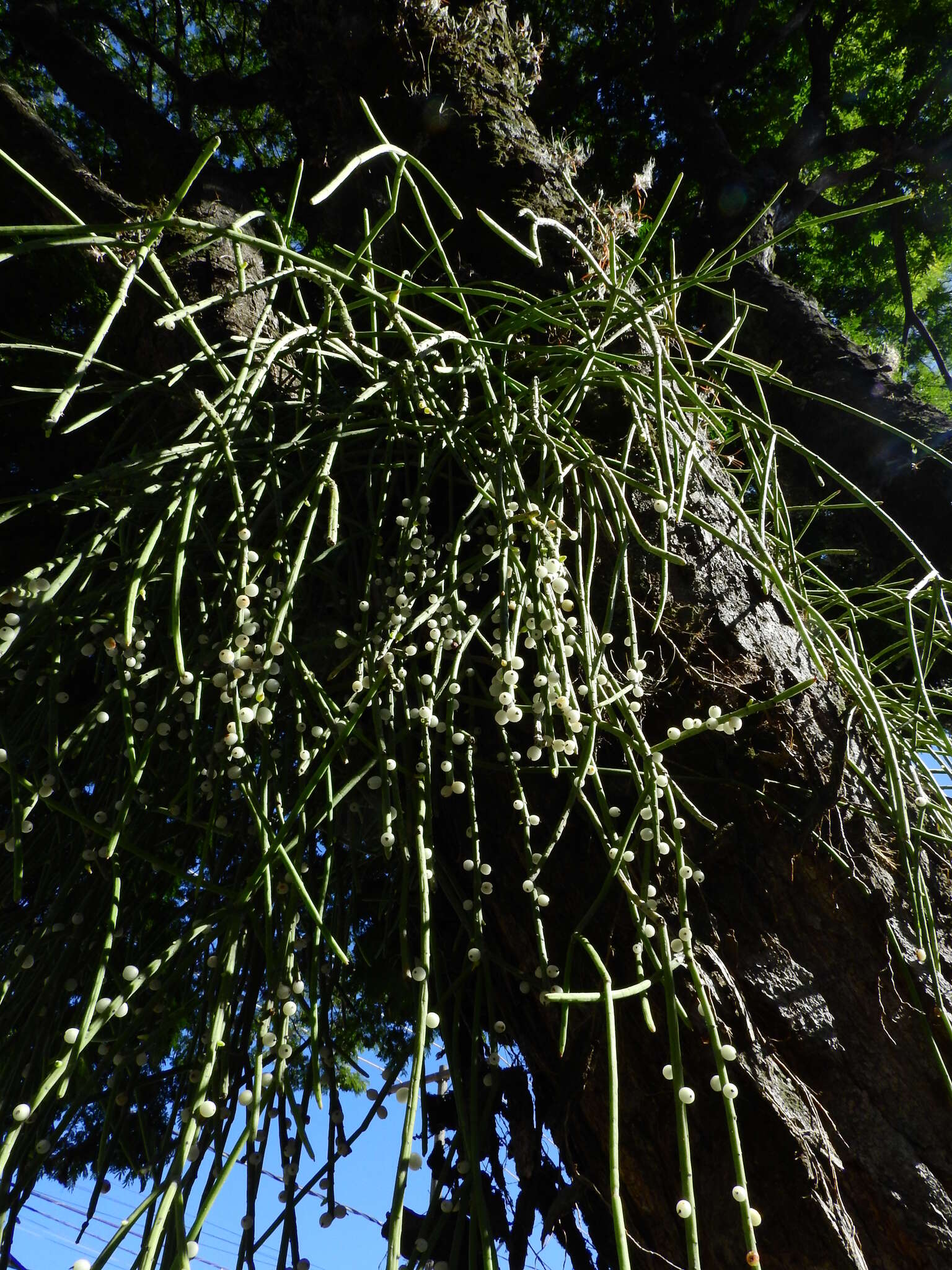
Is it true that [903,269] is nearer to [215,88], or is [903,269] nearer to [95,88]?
[215,88]

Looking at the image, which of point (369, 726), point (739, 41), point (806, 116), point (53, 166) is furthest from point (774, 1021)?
point (739, 41)

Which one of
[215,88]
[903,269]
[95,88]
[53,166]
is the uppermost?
[903,269]

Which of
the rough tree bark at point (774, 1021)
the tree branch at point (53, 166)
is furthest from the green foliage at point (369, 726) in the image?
the tree branch at point (53, 166)

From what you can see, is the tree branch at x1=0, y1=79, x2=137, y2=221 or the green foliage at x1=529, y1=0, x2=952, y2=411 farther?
the green foliage at x1=529, y1=0, x2=952, y2=411

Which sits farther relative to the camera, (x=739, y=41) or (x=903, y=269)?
(x=739, y=41)

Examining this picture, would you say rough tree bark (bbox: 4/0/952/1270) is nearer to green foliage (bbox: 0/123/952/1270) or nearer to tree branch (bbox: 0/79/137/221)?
green foliage (bbox: 0/123/952/1270)

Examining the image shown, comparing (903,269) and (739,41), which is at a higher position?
(739,41)

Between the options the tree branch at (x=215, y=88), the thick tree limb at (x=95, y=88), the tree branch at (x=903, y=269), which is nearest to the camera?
the thick tree limb at (x=95, y=88)

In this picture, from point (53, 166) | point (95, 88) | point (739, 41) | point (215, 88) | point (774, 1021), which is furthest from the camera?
point (739, 41)

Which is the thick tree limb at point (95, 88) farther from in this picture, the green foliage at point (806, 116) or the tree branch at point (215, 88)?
the green foliage at point (806, 116)

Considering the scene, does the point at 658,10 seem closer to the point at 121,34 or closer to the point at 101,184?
the point at 121,34

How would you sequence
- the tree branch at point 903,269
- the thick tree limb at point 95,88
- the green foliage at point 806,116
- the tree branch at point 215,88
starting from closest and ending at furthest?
the thick tree limb at point 95,88 → the tree branch at point 215,88 → the tree branch at point 903,269 → the green foliage at point 806,116

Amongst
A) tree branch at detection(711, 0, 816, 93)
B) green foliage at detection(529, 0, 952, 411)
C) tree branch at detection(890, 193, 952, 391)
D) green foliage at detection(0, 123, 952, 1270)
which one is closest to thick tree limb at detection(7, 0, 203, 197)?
green foliage at detection(0, 123, 952, 1270)

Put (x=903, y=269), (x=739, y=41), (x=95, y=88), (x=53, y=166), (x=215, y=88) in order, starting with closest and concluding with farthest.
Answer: (x=53, y=166)
(x=95, y=88)
(x=215, y=88)
(x=903, y=269)
(x=739, y=41)
